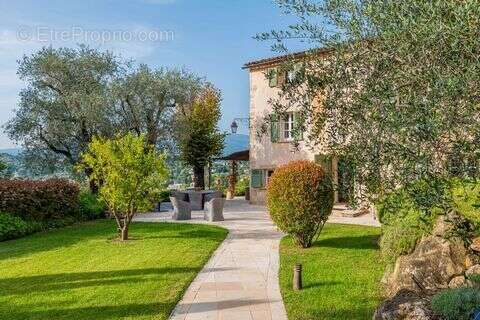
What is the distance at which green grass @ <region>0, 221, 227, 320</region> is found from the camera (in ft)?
25.6

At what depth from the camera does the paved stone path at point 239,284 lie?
24.6 feet

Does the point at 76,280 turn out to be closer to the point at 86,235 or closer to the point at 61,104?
the point at 86,235

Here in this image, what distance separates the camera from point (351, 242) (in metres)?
13.6

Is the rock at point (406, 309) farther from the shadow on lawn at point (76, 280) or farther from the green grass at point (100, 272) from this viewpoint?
the shadow on lawn at point (76, 280)

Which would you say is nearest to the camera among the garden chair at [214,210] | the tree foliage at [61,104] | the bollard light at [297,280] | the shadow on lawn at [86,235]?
the bollard light at [297,280]

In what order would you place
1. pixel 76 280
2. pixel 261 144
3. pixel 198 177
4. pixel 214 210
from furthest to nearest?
pixel 198 177, pixel 261 144, pixel 214 210, pixel 76 280

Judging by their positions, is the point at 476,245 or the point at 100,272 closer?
the point at 476,245

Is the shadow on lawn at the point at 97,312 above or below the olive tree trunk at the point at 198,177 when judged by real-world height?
below

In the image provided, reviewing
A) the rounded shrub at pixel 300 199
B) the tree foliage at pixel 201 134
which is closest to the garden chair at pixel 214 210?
the rounded shrub at pixel 300 199

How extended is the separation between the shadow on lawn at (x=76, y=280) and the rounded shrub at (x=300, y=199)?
315cm

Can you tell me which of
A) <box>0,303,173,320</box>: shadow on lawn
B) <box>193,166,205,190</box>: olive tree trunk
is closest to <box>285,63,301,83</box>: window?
<box>0,303,173,320</box>: shadow on lawn

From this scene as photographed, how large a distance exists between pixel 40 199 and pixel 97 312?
12.7 m

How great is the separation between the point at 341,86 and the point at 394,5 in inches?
42.8

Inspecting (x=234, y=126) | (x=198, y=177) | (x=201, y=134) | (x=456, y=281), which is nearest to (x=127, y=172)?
(x=456, y=281)
